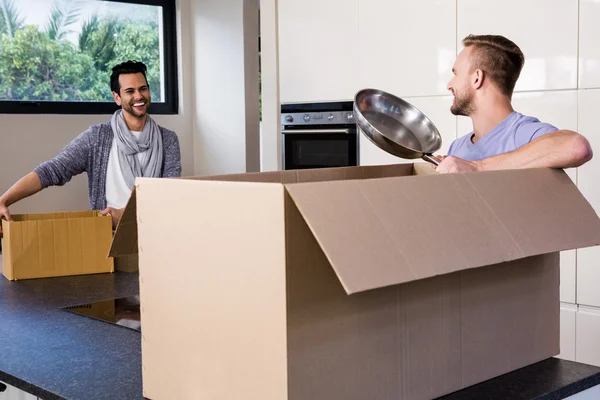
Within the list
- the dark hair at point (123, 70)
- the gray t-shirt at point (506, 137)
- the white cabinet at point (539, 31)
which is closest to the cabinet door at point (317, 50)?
the white cabinet at point (539, 31)

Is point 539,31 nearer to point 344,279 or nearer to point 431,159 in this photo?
point 431,159

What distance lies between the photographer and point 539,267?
1.10m

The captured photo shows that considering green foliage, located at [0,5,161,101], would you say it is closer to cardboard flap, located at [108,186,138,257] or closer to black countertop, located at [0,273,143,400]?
black countertop, located at [0,273,143,400]

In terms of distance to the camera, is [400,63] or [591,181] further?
[400,63]

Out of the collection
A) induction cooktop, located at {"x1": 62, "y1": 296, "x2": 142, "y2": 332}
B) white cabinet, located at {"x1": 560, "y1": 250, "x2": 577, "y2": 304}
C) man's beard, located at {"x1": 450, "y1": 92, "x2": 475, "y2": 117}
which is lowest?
white cabinet, located at {"x1": 560, "y1": 250, "x2": 577, "y2": 304}

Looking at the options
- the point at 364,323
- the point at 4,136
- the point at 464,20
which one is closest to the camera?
the point at 364,323

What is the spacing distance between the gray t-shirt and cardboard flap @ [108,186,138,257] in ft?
2.93

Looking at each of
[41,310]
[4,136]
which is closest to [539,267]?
[41,310]

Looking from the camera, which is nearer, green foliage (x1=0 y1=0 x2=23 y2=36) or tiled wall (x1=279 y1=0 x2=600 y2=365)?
tiled wall (x1=279 y1=0 x2=600 y2=365)

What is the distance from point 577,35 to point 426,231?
206 centimetres

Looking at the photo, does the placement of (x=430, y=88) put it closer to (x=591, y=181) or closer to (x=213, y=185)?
(x=591, y=181)

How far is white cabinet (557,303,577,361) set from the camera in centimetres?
274

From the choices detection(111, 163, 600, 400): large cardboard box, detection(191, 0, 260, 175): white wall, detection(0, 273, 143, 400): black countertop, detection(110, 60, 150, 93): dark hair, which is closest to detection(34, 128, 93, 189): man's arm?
detection(110, 60, 150, 93): dark hair

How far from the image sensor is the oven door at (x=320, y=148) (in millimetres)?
3482
